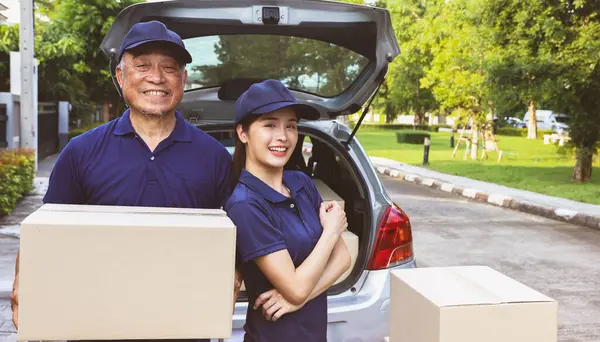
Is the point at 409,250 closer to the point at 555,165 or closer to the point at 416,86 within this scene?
the point at 555,165

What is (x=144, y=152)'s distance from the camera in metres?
2.35

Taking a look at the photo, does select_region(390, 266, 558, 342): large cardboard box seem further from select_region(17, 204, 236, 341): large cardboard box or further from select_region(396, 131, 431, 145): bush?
select_region(396, 131, 431, 145): bush

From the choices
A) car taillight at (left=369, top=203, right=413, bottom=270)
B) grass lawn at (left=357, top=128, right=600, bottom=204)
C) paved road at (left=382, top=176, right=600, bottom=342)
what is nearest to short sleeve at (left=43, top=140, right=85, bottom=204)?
car taillight at (left=369, top=203, right=413, bottom=270)

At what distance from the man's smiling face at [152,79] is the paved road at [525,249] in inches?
142

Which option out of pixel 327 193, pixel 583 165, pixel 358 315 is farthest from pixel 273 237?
pixel 583 165

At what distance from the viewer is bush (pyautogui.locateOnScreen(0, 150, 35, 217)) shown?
8.86 metres

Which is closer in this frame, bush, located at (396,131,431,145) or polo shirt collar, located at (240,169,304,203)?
polo shirt collar, located at (240,169,304,203)

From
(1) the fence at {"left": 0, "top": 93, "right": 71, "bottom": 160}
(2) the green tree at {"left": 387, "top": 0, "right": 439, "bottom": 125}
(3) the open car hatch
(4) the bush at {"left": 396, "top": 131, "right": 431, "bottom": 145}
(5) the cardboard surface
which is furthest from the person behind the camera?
(2) the green tree at {"left": 387, "top": 0, "right": 439, "bottom": 125}

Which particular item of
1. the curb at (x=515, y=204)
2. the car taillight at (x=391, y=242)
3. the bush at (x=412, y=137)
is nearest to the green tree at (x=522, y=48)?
the curb at (x=515, y=204)

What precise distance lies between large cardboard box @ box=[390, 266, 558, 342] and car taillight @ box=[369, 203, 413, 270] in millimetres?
1738

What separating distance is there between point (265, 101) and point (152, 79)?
0.42 meters

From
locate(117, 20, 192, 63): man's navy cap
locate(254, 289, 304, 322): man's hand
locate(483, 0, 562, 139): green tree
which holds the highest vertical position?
locate(483, 0, 562, 139): green tree

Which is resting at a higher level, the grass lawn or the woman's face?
the woman's face

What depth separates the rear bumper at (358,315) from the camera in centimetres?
338
